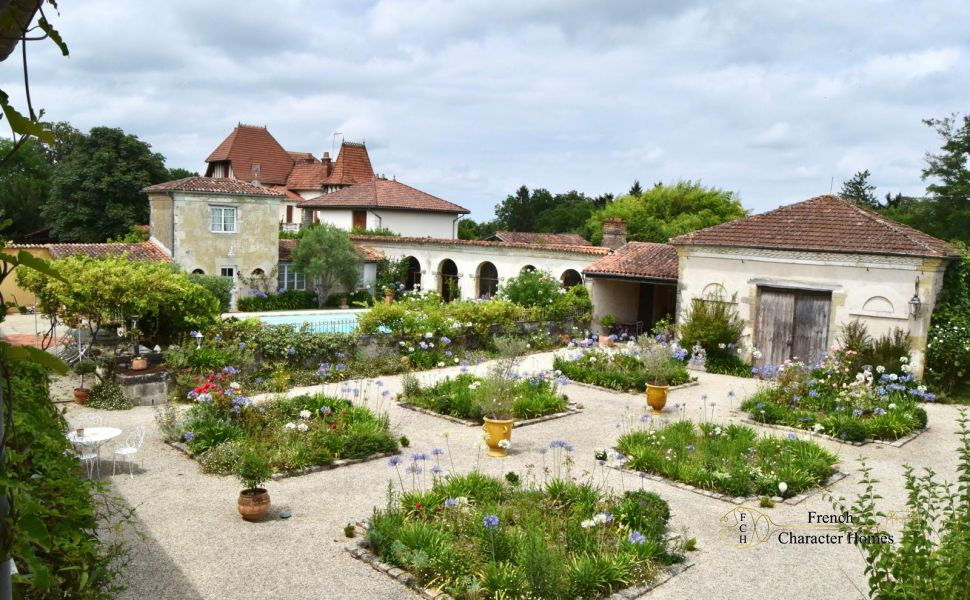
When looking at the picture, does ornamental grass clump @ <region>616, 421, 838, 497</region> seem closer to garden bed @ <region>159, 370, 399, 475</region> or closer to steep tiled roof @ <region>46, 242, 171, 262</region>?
garden bed @ <region>159, 370, 399, 475</region>

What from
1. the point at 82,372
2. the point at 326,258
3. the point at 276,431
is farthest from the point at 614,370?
the point at 326,258

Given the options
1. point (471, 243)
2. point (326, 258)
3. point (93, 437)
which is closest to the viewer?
point (93, 437)

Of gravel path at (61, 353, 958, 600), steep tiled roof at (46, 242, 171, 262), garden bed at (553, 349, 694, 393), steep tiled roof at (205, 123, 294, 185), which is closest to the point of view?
gravel path at (61, 353, 958, 600)

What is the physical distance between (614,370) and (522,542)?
10.3 metres

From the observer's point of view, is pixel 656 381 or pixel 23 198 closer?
pixel 656 381

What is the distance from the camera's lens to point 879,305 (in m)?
17.2

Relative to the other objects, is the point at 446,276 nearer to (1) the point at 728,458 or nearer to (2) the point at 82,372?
(2) the point at 82,372

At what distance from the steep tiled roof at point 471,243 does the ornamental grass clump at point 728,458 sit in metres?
15.5

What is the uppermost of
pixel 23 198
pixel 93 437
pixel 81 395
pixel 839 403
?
pixel 23 198

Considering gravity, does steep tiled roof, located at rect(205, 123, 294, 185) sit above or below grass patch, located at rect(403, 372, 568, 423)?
above

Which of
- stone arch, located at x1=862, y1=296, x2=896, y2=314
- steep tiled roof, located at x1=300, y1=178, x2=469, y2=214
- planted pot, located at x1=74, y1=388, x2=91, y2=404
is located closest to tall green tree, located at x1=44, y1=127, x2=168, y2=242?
steep tiled roof, located at x1=300, y1=178, x2=469, y2=214

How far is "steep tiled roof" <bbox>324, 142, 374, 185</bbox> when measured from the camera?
50594 millimetres

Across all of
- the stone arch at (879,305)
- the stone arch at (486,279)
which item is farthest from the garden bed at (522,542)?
the stone arch at (486,279)

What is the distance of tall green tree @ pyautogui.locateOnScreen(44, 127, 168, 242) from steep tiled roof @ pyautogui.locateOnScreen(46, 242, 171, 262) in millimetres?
9853
